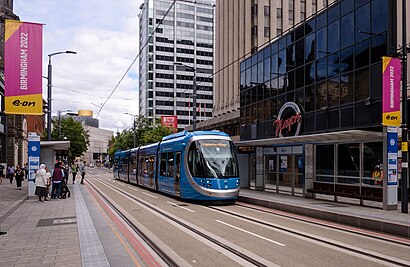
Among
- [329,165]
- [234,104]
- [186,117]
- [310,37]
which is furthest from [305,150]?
[186,117]

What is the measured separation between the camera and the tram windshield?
18.5 metres

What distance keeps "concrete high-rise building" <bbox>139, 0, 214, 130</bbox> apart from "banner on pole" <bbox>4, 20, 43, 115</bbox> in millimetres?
95211

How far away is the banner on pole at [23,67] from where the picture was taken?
590 inches

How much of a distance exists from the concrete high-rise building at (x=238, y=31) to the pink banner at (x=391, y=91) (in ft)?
85.7

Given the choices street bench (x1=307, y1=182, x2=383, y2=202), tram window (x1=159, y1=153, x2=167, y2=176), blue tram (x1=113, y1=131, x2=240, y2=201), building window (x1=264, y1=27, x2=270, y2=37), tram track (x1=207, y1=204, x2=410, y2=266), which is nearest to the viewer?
tram track (x1=207, y1=204, x2=410, y2=266)

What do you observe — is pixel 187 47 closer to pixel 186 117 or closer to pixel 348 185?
pixel 186 117

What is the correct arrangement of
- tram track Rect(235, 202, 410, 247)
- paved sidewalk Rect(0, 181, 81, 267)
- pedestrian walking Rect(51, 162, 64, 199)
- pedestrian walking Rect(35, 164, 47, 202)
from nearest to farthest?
paved sidewalk Rect(0, 181, 81, 267)
tram track Rect(235, 202, 410, 247)
pedestrian walking Rect(35, 164, 47, 202)
pedestrian walking Rect(51, 162, 64, 199)

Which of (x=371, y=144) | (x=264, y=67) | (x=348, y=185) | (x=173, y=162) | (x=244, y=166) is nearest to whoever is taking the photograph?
(x=348, y=185)

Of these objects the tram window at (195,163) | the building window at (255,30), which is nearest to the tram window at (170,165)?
the tram window at (195,163)

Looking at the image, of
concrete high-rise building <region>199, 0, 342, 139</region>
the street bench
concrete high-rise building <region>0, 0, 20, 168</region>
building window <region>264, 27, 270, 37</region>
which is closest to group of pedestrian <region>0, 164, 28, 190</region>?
Answer: concrete high-rise building <region>0, 0, 20, 168</region>

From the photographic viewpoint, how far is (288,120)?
26.7 m

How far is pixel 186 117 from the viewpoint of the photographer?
115438 millimetres

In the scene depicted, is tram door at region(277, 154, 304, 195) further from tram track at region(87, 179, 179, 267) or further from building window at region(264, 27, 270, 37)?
building window at region(264, 27, 270, 37)

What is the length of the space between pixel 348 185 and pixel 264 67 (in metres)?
14.5
